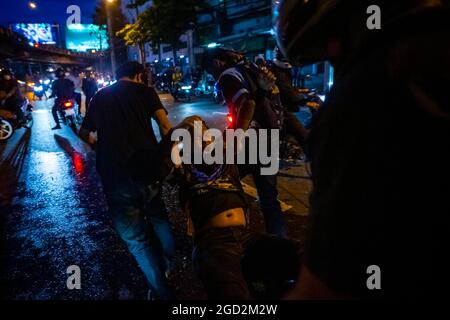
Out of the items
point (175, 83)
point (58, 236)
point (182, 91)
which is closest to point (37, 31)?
point (175, 83)

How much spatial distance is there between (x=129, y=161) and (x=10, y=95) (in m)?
10.3

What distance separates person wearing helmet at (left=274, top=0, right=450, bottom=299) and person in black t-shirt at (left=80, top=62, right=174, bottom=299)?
1.98 m

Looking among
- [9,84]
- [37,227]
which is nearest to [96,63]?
[9,84]

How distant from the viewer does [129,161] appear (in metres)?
2.72

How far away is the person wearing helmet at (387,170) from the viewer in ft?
2.46

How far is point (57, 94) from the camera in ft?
37.2

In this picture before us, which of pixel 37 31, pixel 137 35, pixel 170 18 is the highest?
pixel 37 31

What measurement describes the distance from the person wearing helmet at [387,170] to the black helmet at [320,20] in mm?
51

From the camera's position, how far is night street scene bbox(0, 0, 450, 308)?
30.0 inches

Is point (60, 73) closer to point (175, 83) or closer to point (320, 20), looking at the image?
point (175, 83)

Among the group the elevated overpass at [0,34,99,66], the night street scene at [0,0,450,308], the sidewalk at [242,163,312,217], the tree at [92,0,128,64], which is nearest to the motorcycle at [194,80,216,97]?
the elevated overpass at [0,34,99,66]

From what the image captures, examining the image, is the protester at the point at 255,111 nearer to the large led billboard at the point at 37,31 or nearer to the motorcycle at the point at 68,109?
the motorcycle at the point at 68,109

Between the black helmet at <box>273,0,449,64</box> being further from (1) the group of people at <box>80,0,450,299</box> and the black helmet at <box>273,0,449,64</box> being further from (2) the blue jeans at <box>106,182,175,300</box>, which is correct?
(2) the blue jeans at <box>106,182,175,300</box>

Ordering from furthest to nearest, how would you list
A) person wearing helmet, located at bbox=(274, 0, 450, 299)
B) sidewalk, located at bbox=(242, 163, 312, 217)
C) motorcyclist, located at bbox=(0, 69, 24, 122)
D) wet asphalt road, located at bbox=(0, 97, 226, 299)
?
motorcyclist, located at bbox=(0, 69, 24, 122) < sidewalk, located at bbox=(242, 163, 312, 217) < wet asphalt road, located at bbox=(0, 97, 226, 299) < person wearing helmet, located at bbox=(274, 0, 450, 299)
